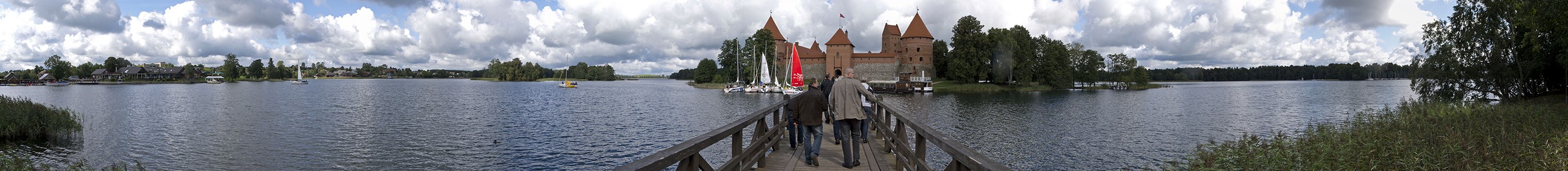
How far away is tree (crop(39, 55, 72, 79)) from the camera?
368 ft

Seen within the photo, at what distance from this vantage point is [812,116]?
315 inches

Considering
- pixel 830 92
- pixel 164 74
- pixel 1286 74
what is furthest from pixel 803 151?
pixel 1286 74

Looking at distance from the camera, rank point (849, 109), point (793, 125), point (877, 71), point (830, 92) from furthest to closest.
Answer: point (877, 71), point (830, 92), point (793, 125), point (849, 109)

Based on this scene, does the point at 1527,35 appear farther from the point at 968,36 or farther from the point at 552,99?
the point at 968,36

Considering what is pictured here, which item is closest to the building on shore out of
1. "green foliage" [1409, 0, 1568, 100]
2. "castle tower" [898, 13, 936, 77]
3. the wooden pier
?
"castle tower" [898, 13, 936, 77]

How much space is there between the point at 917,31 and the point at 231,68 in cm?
10904

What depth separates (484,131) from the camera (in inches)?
931

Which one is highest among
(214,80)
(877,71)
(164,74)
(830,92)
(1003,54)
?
(1003,54)

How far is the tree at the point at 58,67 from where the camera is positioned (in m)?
112

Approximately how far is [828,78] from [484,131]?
15527 millimetres

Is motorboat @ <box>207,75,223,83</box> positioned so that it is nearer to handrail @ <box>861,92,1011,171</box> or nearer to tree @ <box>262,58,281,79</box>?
tree @ <box>262,58,281,79</box>

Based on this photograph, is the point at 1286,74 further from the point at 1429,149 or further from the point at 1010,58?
the point at 1429,149

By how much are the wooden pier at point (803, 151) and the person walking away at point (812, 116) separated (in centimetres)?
20

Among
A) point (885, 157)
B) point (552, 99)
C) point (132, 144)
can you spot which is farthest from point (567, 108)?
point (885, 157)
